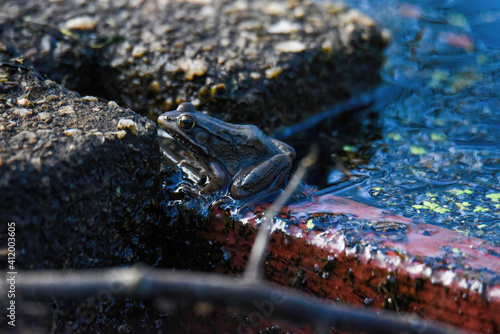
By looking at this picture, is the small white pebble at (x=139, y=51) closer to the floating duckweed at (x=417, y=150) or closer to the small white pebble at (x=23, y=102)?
the small white pebble at (x=23, y=102)

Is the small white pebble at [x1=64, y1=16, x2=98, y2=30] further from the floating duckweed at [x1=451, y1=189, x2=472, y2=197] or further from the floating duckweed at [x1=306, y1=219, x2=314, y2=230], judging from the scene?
the floating duckweed at [x1=451, y1=189, x2=472, y2=197]

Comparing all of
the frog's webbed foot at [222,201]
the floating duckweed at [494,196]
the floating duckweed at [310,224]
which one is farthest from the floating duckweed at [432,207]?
the frog's webbed foot at [222,201]

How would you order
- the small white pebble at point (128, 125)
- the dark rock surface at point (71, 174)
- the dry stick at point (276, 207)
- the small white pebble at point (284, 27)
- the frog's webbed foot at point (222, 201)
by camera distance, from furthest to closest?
the small white pebble at point (284, 27)
the frog's webbed foot at point (222, 201)
the small white pebble at point (128, 125)
the dry stick at point (276, 207)
the dark rock surface at point (71, 174)

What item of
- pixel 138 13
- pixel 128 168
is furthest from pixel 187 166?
pixel 138 13

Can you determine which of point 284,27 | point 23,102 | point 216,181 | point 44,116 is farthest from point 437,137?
point 23,102

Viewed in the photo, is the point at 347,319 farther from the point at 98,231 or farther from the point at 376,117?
the point at 376,117
